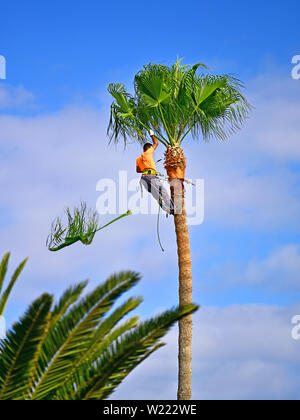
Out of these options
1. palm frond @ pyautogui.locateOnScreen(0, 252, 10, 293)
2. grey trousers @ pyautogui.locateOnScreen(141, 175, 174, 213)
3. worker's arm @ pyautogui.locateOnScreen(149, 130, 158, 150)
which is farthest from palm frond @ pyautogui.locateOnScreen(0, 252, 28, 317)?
worker's arm @ pyautogui.locateOnScreen(149, 130, 158, 150)

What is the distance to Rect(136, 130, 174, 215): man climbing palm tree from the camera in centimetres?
1597

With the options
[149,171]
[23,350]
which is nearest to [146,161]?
[149,171]

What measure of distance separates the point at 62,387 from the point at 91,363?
50 cm

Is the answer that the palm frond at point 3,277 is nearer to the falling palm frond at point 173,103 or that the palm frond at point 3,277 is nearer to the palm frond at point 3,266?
the palm frond at point 3,266

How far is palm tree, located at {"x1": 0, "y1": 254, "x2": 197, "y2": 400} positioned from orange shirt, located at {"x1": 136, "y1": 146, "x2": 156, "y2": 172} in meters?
8.71

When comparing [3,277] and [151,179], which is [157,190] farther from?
[3,277]

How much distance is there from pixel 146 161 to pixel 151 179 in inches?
20.2

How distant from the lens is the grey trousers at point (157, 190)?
15953 mm

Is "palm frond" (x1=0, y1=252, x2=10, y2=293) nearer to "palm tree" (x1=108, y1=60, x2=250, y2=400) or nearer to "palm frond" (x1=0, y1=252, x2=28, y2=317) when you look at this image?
"palm frond" (x1=0, y1=252, x2=28, y2=317)

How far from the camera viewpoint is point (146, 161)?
16047mm

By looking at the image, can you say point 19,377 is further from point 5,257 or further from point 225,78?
point 225,78

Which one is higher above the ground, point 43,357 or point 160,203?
point 160,203

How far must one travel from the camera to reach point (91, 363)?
7477mm
